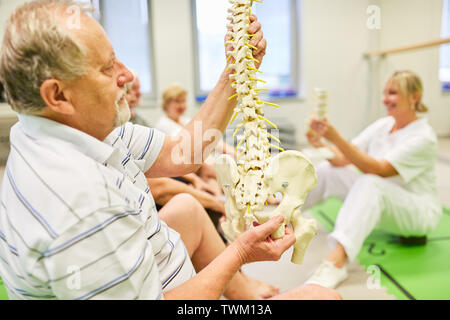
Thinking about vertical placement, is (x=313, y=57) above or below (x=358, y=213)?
above

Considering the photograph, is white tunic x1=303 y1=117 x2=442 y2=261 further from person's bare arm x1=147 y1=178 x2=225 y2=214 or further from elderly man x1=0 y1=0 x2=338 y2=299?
elderly man x1=0 y1=0 x2=338 y2=299

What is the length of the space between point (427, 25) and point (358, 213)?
1125 millimetres

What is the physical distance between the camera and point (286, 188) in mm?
870

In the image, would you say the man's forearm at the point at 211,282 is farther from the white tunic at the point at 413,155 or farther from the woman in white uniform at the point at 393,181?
the white tunic at the point at 413,155

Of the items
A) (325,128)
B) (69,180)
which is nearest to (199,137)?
(69,180)

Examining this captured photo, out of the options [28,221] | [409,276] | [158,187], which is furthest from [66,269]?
[409,276]

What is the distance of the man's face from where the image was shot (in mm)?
628

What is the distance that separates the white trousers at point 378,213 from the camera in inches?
64.4

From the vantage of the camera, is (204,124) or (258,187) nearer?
(258,187)

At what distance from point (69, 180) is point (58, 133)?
99 mm

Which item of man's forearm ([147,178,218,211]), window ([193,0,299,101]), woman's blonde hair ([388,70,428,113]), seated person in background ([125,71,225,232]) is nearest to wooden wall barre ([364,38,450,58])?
woman's blonde hair ([388,70,428,113])

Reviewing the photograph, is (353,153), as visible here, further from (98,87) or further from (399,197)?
(98,87)
